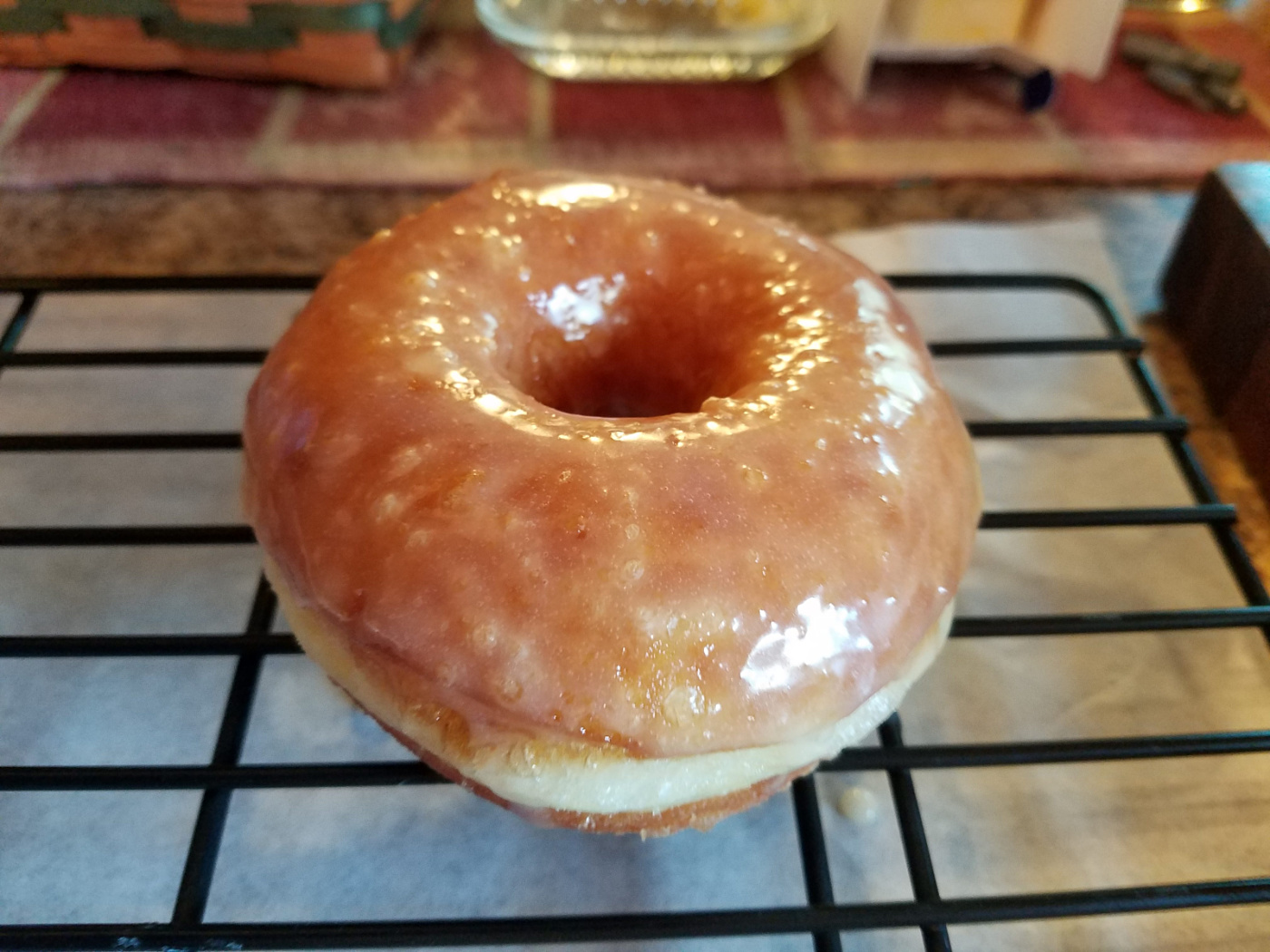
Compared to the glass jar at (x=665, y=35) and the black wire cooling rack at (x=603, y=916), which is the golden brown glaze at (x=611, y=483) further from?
the glass jar at (x=665, y=35)

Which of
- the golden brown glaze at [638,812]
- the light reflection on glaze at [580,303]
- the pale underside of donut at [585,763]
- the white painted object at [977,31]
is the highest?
the white painted object at [977,31]

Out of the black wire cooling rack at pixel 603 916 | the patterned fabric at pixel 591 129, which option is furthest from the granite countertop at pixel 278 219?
the black wire cooling rack at pixel 603 916

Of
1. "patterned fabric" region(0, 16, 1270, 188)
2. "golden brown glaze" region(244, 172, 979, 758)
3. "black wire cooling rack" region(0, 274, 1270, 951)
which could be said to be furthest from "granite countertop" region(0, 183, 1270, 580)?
"golden brown glaze" region(244, 172, 979, 758)

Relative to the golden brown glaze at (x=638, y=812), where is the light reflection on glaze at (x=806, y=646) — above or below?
above

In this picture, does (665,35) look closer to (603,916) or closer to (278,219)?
(278,219)

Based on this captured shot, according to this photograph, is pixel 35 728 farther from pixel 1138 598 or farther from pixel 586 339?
pixel 1138 598

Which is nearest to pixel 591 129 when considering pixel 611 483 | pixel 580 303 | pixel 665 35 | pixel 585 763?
pixel 665 35

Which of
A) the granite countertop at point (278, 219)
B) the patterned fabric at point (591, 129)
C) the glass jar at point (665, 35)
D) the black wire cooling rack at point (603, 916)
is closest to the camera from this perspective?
the black wire cooling rack at point (603, 916)

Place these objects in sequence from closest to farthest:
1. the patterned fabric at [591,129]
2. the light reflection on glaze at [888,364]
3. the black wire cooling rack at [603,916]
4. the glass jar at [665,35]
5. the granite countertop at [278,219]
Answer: the black wire cooling rack at [603,916], the light reflection on glaze at [888,364], the granite countertop at [278,219], the patterned fabric at [591,129], the glass jar at [665,35]
